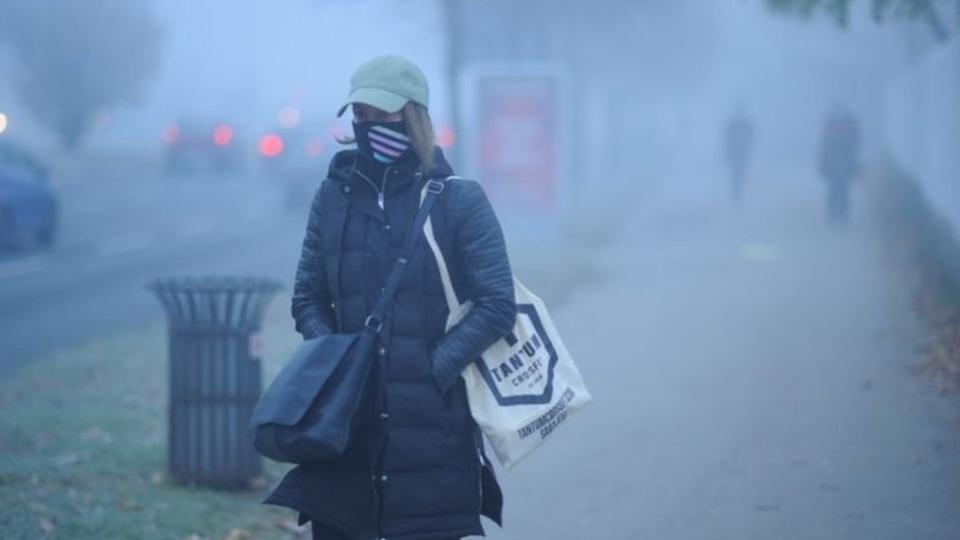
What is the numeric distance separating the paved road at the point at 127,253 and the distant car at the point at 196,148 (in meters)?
0.39

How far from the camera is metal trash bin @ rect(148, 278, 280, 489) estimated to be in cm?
741

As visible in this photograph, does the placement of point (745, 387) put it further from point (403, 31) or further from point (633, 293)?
point (403, 31)

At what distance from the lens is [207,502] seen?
23.8 feet

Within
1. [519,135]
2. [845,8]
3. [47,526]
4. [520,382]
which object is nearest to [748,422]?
[845,8]

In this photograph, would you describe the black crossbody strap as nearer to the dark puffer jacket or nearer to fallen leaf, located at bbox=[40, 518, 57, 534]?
the dark puffer jacket

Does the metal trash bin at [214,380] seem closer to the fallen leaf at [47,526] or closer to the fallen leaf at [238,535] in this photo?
the fallen leaf at [238,535]

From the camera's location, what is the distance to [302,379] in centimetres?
433

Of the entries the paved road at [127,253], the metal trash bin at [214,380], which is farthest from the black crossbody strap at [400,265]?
the paved road at [127,253]

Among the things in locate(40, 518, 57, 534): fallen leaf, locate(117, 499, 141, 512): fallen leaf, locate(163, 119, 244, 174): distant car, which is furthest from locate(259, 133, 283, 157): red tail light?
locate(40, 518, 57, 534): fallen leaf

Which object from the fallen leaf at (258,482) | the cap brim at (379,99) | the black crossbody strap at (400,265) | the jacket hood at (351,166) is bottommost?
the fallen leaf at (258,482)

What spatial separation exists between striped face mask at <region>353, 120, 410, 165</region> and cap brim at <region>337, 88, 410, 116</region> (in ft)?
0.22

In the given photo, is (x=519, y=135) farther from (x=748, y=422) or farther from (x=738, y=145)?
(x=748, y=422)

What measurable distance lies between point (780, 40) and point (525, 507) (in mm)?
54698

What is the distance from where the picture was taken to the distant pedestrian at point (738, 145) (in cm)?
3002
